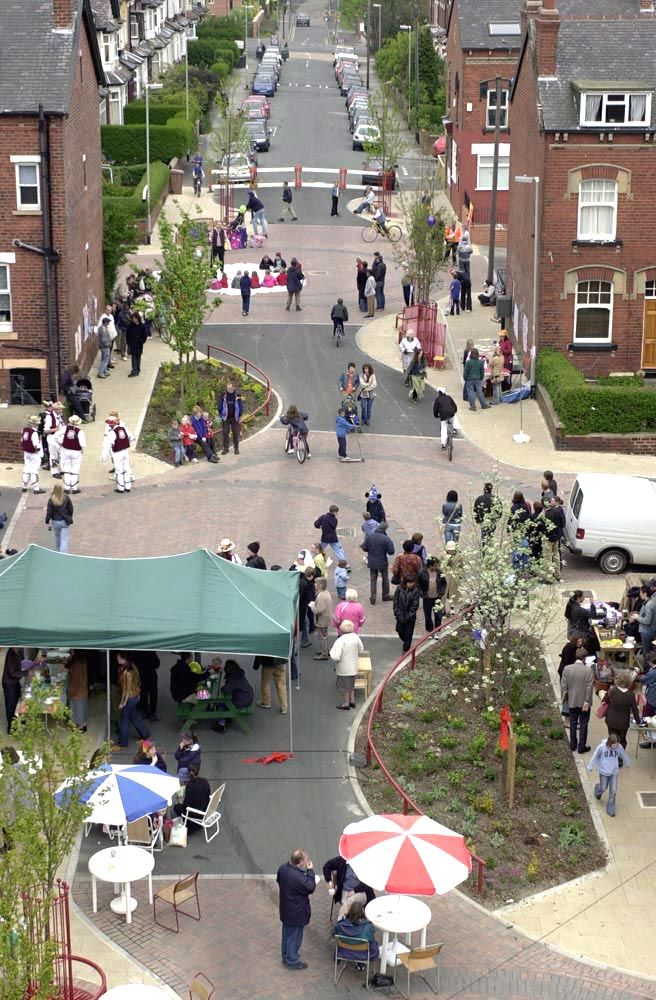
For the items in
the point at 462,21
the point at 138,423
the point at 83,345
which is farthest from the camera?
the point at 462,21

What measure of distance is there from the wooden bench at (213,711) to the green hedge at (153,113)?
57.6 m

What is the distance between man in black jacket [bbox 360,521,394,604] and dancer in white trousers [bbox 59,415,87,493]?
7531 millimetres

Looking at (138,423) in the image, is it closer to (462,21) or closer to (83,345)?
(83,345)

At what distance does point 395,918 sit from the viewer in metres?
19.0

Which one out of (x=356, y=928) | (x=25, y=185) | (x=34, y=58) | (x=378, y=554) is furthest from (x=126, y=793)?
(x=34, y=58)

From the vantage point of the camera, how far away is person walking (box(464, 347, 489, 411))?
41438 millimetres

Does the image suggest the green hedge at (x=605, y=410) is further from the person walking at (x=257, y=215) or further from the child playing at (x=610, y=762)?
the person walking at (x=257, y=215)

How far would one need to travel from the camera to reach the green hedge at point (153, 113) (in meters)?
79.2

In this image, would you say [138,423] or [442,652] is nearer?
[442,652]

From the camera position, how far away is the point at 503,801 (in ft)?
76.8

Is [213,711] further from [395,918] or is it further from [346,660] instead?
[395,918]

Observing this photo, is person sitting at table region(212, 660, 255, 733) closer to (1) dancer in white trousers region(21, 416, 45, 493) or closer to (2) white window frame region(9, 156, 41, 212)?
(1) dancer in white trousers region(21, 416, 45, 493)

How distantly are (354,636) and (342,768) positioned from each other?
97.7 inches

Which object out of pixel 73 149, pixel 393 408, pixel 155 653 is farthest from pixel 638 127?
pixel 155 653
